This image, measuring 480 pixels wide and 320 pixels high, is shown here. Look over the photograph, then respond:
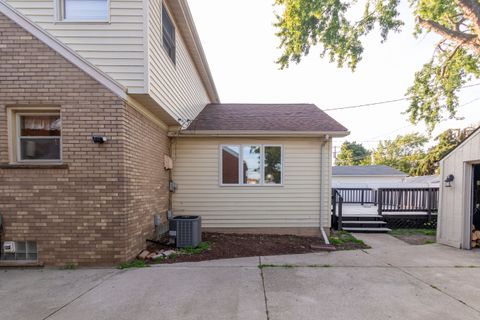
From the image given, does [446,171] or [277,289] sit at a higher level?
[446,171]

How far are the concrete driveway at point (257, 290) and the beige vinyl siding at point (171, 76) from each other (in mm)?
3401

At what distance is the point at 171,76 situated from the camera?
5.64 meters

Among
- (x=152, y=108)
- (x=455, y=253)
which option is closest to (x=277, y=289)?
(x=152, y=108)

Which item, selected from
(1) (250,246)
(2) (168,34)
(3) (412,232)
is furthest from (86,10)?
(3) (412,232)

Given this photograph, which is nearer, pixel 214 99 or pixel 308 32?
pixel 308 32

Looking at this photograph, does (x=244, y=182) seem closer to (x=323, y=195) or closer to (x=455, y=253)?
(x=323, y=195)

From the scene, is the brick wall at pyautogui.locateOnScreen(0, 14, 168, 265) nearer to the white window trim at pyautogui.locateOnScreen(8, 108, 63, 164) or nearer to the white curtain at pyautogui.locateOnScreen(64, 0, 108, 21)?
the white window trim at pyautogui.locateOnScreen(8, 108, 63, 164)

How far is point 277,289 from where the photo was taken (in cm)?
349

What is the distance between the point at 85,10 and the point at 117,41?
2.83ft

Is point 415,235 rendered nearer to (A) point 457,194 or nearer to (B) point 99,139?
(A) point 457,194

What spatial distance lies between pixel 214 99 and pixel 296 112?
5.45 m

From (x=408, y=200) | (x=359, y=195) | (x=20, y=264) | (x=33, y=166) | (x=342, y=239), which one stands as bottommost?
(x=342, y=239)

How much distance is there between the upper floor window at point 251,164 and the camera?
22.1 ft

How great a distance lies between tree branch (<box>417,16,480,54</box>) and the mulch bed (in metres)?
8.62
